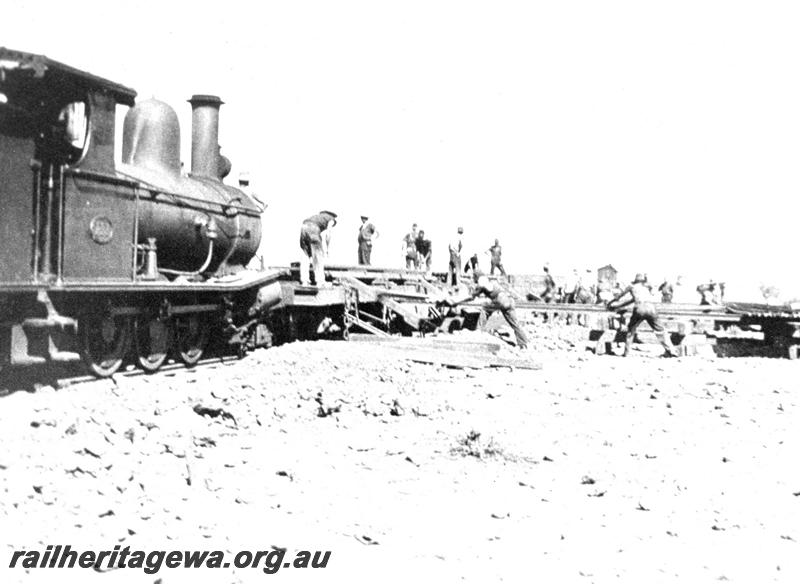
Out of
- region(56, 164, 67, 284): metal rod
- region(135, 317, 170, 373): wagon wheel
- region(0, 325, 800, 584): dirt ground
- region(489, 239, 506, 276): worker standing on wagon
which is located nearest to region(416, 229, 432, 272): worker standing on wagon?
region(489, 239, 506, 276): worker standing on wagon

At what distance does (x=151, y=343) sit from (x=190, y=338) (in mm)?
984

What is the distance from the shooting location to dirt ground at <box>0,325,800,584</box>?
3643 millimetres

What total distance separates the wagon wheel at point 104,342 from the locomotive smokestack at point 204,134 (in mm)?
4101

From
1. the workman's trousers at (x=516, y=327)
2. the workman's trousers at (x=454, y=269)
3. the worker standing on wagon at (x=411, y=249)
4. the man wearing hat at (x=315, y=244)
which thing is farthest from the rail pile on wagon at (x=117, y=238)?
the worker standing on wagon at (x=411, y=249)

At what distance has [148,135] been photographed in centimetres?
967

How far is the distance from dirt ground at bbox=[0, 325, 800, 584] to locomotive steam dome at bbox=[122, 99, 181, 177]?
3.05m

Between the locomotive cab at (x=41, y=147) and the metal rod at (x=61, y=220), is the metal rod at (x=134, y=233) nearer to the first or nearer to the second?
the locomotive cab at (x=41, y=147)

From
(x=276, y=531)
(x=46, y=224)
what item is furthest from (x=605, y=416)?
(x=46, y=224)

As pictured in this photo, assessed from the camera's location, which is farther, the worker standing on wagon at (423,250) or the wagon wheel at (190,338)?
the worker standing on wagon at (423,250)

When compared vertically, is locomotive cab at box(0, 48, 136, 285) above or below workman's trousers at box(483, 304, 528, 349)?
above

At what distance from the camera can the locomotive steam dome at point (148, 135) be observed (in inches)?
379

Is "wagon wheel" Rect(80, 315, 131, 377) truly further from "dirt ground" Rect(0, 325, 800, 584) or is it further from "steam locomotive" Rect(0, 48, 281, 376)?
"dirt ground" Rect(0, 325, 800, 584)

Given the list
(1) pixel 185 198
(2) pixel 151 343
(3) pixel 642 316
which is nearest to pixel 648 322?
(3) pixel 642 316

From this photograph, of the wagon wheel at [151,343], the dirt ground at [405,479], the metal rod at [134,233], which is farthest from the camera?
the wagon wheel at [151,343]
